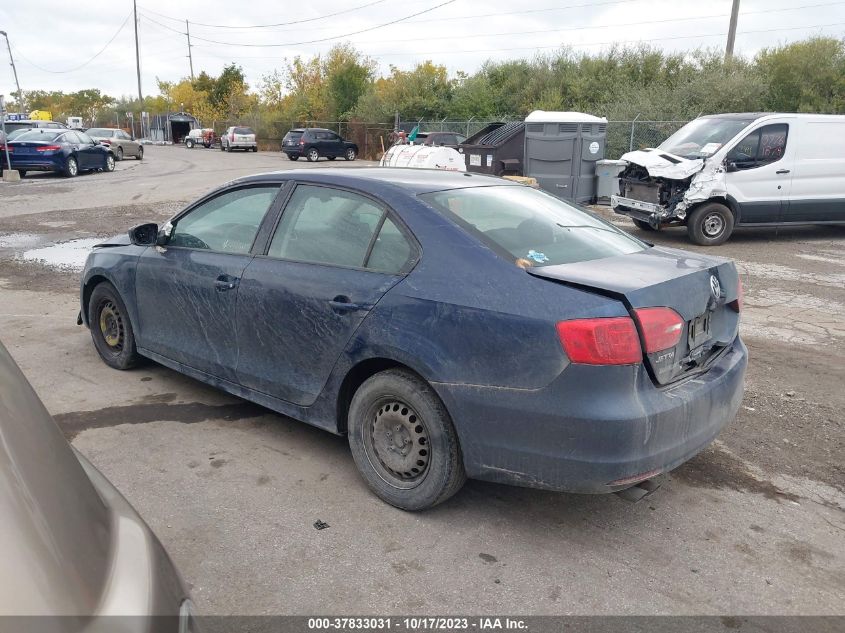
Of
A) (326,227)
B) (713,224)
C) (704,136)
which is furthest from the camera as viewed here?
(704,136)

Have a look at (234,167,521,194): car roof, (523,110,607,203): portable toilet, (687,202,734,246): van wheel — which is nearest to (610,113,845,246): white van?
(687,202,734,246): van wheel

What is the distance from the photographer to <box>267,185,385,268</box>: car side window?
3.76m

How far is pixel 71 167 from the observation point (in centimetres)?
2323

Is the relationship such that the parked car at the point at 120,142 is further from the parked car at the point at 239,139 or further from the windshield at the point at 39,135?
the parked car at the point at 239,139

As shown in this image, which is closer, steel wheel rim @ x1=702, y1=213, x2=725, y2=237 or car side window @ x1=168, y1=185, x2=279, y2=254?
car side window @ x1=168, y1=185, x2=279, y2=254

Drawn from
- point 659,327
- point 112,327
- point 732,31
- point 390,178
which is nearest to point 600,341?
point 659,327

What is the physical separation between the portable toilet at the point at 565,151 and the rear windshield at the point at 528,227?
11.0 m

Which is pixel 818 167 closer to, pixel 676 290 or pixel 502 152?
pixel 502 152

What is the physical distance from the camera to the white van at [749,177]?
11.6 m

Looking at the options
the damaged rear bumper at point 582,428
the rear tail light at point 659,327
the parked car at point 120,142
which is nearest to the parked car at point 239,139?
the parked car at point 120,142

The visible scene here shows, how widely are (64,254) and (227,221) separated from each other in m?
7.11

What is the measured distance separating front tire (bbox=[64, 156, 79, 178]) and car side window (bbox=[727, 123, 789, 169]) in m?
20.2

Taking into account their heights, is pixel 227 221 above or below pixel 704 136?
below

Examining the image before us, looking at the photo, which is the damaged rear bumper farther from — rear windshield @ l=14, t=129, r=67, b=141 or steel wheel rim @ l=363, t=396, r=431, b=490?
rear windshield @ l=14, t=129, r=67, b=141
